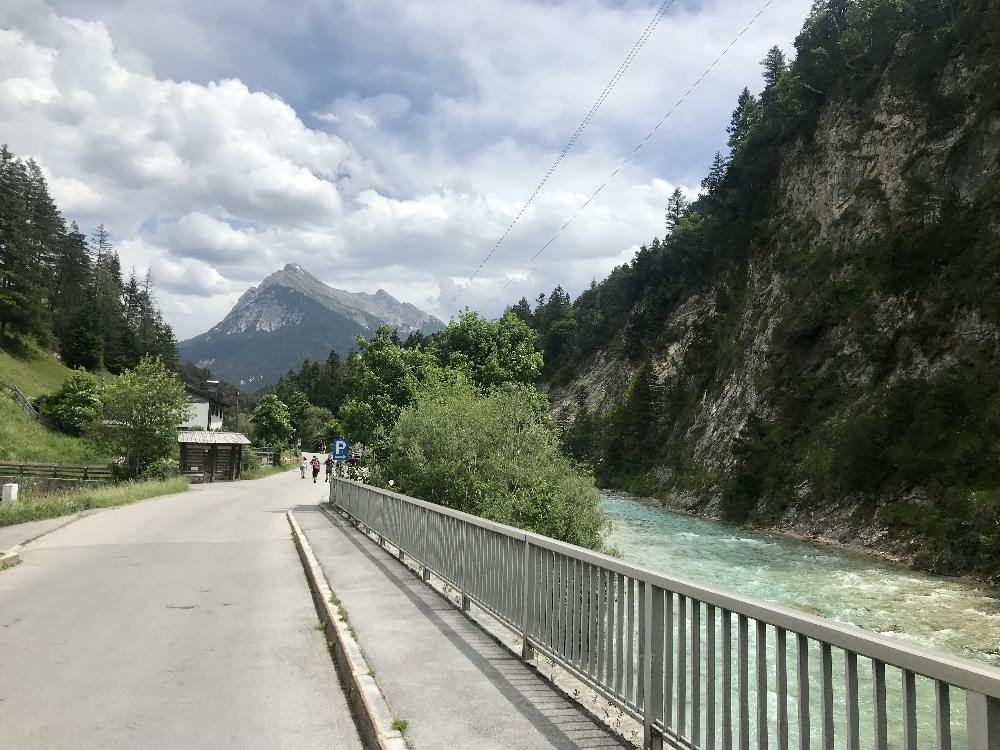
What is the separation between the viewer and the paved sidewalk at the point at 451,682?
458 centimetres

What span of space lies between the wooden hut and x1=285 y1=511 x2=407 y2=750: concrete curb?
4336 centimetres

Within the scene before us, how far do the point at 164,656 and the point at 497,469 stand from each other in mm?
8967

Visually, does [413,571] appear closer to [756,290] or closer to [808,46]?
[756,290]

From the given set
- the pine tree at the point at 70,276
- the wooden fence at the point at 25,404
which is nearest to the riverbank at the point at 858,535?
the wooden fence at the point at 25,404

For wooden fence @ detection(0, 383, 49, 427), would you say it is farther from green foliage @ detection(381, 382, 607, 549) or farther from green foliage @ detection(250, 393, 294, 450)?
green foliage @ detection(381, 382, 607, 549)

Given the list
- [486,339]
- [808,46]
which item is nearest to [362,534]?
[486,339]

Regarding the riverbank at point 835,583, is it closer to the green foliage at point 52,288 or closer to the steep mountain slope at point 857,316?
the steep mountain slope at point 857,316

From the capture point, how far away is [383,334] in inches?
1366

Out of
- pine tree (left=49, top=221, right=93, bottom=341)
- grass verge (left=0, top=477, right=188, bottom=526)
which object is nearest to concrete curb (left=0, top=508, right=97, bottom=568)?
grass verge (left=0, top=477, right=188, bottom=526)

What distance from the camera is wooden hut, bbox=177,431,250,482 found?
49188 millimetres

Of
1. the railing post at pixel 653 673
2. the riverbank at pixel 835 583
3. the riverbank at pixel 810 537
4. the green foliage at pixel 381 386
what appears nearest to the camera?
the railing post at pixel 653 673

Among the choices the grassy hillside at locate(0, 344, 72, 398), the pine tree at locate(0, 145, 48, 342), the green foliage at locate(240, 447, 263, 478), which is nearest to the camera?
the green foliage at locate(240, 447, 263, 478)

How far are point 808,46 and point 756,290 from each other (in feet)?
53.2

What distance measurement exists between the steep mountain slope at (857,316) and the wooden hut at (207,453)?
27.7m
